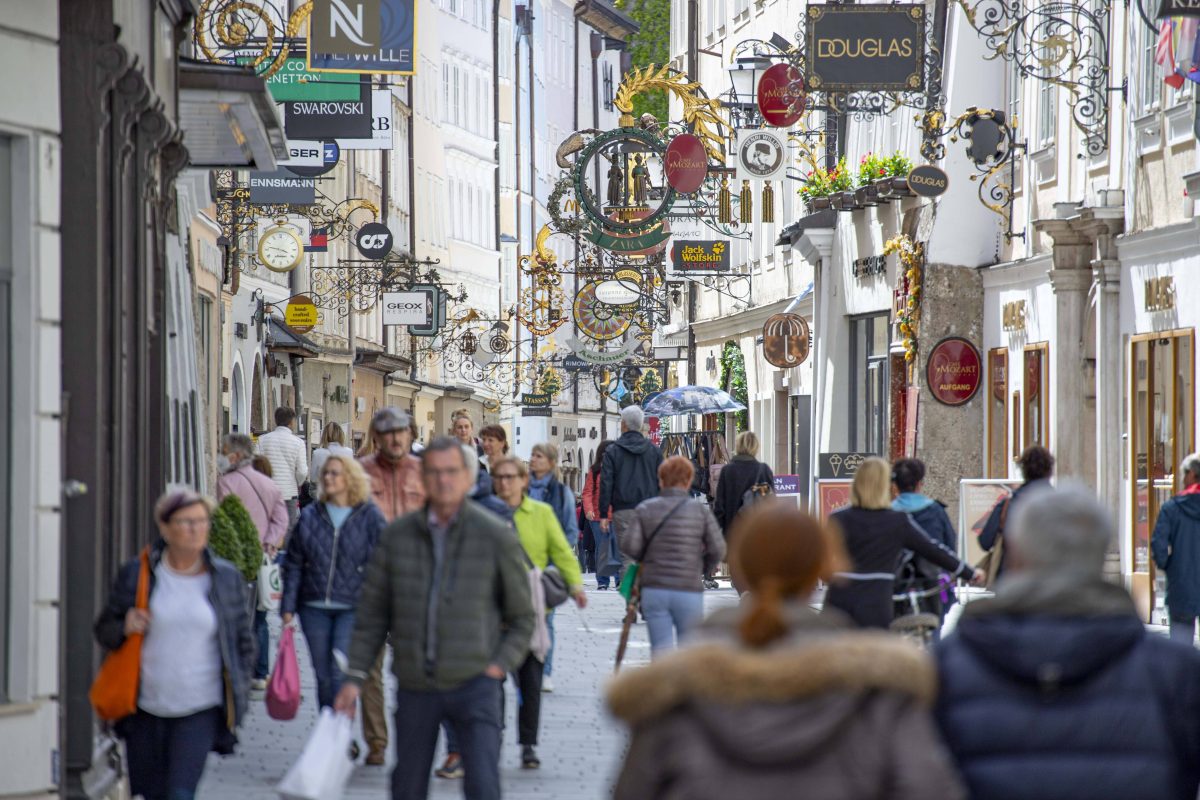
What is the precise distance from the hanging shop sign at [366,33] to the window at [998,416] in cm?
946

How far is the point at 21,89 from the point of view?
31.9ft

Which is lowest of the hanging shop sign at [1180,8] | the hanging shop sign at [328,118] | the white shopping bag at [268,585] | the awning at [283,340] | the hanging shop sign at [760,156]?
the white shopping bag at [268,585]

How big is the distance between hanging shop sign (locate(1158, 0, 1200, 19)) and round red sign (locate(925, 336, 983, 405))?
12.0 meters

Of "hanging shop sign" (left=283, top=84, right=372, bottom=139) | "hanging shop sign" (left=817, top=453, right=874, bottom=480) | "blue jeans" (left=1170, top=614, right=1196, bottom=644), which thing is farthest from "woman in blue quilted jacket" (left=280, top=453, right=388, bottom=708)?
"hanging shop sign" (left=817, top=453, right=874, bottom=480)

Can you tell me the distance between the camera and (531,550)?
1291cm

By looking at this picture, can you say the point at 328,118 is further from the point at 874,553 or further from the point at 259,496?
the point at 874,553

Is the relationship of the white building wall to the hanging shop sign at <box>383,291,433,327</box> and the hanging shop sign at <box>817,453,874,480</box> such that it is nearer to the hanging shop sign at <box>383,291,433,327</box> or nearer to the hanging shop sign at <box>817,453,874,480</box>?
the hanging shop sign at <box>817,453,874,480</box>

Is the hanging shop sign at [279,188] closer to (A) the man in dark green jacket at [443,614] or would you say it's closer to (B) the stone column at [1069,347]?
(B) the stone column at [1069,347]

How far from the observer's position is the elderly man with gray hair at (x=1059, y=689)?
16.7 feet

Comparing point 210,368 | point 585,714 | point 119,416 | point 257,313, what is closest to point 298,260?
point 210,368

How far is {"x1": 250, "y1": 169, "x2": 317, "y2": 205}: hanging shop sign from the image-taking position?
2748 centimetres

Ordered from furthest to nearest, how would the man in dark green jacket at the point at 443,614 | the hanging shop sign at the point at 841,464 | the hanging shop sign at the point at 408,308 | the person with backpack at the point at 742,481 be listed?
1. the hanging shop sign at the point at 408,308
2. the hanging shop sign at the point at 841,464
3. the person with backpack at the point at 742,481
4. the man in dark green jacket at the point at 443,614

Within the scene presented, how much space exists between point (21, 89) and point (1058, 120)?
17.8 m

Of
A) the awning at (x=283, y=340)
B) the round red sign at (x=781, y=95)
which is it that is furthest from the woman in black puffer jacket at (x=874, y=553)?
the awning at (x=283, y=340)
